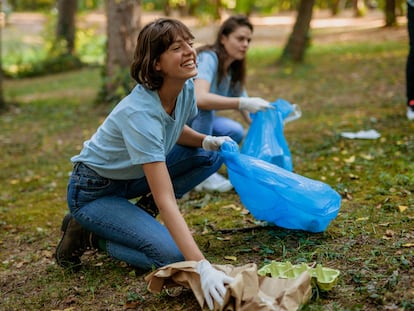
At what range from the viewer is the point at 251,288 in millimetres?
1964

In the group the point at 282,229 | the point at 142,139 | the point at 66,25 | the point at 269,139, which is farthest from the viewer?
the point at 66,25

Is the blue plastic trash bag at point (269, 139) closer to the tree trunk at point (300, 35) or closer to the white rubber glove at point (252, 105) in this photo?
the white rubber glove at point (252, 105)

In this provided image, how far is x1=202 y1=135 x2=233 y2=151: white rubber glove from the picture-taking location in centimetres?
275

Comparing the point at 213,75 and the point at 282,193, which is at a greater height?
the point at 213,75

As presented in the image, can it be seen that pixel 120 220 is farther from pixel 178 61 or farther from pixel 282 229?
pixel 282 229

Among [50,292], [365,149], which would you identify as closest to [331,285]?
[50,292]

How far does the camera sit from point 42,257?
3.05m

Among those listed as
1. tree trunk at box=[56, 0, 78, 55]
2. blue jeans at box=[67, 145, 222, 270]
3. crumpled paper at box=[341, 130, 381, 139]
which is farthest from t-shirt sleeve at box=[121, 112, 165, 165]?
tree trunk at box=[56, 0, 78, 55]

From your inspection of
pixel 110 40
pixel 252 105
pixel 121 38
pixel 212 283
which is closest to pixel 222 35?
pixel 252 105

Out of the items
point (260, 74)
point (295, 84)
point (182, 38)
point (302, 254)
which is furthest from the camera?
point (260, 74)

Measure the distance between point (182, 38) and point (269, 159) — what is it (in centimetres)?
117

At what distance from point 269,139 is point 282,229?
2.12 ft

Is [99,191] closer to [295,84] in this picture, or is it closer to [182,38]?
[182,38]

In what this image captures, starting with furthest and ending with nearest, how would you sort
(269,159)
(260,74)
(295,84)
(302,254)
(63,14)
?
1. (63,14)
2. (260,74)
3. (295,84)
4. (269,159)
5. (302,254)
